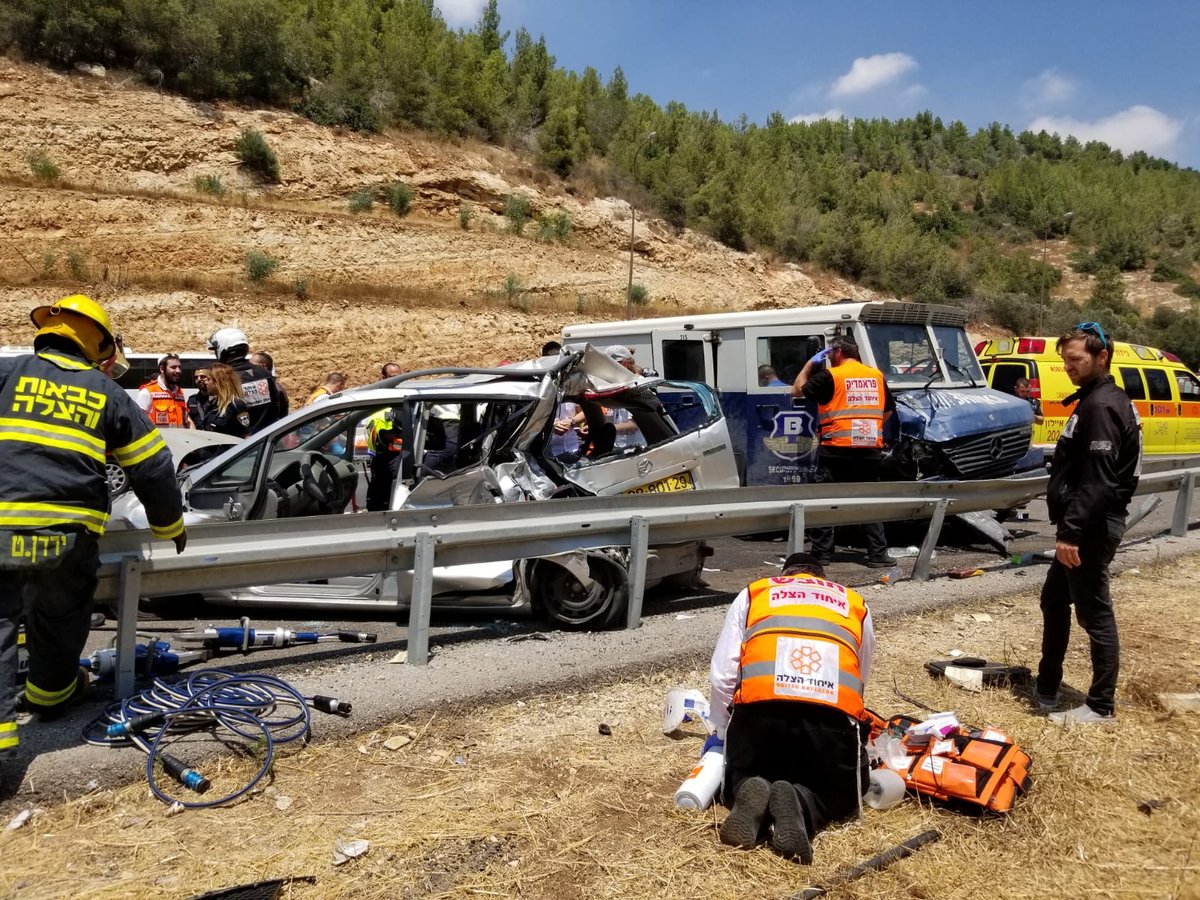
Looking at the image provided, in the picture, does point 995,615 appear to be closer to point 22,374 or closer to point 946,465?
point 946,465

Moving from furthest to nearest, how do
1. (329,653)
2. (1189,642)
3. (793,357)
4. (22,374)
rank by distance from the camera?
1. (793,357)
2. (1189,642)
3. (329,653)
4. (22,374)

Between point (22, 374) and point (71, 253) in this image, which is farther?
point (71, 253)

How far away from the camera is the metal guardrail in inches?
156

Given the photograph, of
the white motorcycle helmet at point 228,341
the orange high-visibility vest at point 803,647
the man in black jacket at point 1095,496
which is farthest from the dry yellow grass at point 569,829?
the white motorcycle helmet at point 228,341

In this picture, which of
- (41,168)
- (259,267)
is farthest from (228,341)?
(41,168)

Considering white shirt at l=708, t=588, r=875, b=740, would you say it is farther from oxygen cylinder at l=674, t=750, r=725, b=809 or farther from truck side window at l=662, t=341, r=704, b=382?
truck side window at l=662, t=341, r=704, b=382

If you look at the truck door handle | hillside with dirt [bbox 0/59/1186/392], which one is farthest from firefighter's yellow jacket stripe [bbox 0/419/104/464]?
hillside with dirt [bbox 0/59/1186/392]

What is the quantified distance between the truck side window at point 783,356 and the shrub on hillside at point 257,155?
24.9 m

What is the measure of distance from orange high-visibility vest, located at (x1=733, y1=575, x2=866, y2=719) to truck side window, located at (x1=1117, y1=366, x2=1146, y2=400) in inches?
532

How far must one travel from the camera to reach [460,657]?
467cm

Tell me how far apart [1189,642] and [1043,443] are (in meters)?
8.14

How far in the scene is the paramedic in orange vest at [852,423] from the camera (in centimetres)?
748

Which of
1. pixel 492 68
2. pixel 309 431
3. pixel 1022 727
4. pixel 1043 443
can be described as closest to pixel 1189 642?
pixel 1022 727

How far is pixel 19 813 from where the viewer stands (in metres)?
3.04
